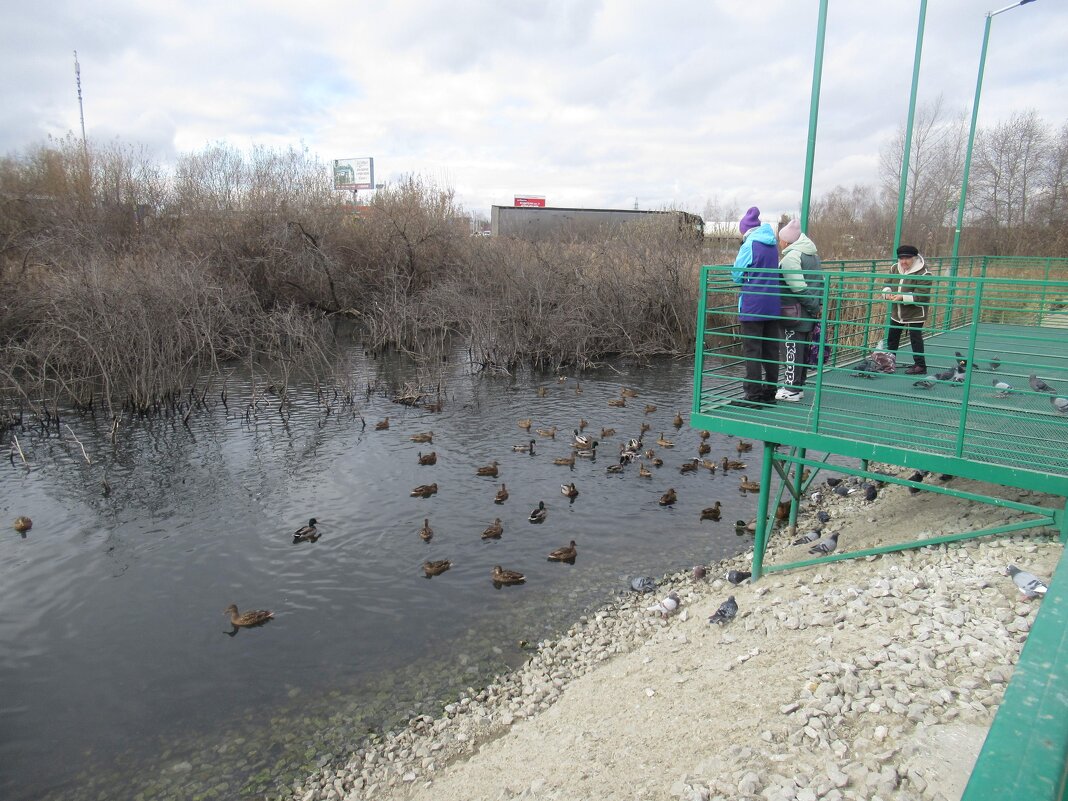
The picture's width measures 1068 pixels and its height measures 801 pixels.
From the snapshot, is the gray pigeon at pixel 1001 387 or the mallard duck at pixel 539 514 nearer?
the gray pigeon at pixel 1001 387

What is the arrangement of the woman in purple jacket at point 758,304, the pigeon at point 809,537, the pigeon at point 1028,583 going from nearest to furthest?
1. the pigeon at point 1028,583
2. the woman in purple jacket at point 758,304
3. the pigeon at point 809,537

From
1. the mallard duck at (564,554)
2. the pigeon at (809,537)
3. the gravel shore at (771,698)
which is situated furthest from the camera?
the mallard duck at (564,554)

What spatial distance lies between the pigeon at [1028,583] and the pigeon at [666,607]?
3515 mm

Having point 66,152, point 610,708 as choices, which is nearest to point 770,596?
point 610,708

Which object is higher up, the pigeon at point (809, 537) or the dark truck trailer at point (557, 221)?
the dark truck trailer at point (557, 221)

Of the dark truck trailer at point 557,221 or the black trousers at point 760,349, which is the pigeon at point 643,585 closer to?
the black trousers at point 760,349

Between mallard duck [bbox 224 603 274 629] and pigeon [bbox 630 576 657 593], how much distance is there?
14.8 feet

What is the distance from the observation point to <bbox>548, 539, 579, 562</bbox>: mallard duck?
10.0 m

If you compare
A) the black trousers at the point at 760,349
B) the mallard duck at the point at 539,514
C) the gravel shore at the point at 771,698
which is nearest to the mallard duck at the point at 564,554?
the mallard duck at the point at 539,514

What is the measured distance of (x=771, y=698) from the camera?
5.24 meters

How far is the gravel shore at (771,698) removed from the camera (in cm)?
432

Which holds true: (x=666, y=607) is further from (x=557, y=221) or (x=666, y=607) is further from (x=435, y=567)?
(x=557, y=221)

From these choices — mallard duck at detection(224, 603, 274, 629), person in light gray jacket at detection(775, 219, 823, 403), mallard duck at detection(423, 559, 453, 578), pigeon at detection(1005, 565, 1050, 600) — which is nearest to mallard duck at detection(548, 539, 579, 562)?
mallard duck at detection(423, 559, 453, 578)

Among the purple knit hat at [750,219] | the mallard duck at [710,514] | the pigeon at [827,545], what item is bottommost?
the mallard duck at [710,514]
